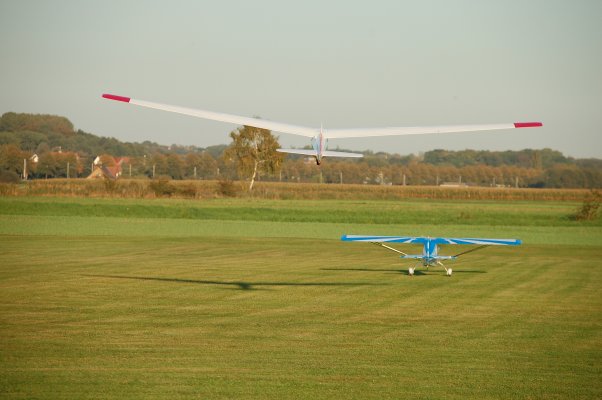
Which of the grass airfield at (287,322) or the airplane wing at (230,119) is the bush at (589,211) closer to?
the grass airfield at (287,322)

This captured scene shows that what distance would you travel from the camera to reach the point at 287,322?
21.0 meters

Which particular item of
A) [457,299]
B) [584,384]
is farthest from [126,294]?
[584,384]

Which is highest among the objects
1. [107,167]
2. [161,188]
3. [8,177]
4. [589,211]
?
[107,167]

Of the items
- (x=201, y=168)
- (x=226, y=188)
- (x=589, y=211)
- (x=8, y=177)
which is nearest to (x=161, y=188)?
(x=226, y=188)

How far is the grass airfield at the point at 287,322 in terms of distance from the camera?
14906mm

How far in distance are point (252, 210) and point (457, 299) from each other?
4458 cm

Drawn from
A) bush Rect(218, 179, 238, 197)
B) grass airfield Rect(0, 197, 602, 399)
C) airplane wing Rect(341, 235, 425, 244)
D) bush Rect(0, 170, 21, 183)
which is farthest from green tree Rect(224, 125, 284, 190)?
airplane wing Rect(341, 235, 425, 244)

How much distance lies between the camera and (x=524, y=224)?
6512cm

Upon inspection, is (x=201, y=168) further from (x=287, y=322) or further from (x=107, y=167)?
(x=287, y=322)

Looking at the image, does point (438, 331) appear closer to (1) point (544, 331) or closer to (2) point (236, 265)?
(1) point (544, 331)

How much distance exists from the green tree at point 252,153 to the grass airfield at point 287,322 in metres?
53.6

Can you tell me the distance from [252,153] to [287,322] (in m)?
80.5

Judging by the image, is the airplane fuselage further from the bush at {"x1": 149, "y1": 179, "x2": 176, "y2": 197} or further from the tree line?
the tree line

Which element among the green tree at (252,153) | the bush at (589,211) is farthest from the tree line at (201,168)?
the bush at (589,211)
